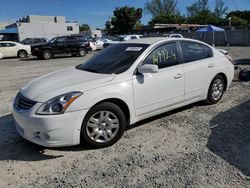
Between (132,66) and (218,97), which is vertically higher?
(132,66)

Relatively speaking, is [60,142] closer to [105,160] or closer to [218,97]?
[105,160]

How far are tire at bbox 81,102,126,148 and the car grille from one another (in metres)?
0.77

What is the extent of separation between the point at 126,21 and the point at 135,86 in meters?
55.4

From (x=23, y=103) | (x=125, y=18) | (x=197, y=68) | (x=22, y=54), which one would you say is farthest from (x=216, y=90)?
(x=125, y=18)

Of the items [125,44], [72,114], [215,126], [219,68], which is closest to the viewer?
[72,114]

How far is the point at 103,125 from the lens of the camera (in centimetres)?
396

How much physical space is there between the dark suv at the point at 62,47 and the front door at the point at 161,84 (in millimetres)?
16328

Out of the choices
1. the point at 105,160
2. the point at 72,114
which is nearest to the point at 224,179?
the point at 105,160

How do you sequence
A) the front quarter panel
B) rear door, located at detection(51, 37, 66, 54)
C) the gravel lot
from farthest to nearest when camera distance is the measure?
rear door, located at detection(51, 37, 66, 54) < the front quarter panel < the gravel lot

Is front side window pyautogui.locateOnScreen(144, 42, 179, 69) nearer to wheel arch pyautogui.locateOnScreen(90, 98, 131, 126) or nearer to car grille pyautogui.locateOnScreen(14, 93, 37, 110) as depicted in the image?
wheel arch pyautogui.locateOnScreen(90, 98, 131, 126)

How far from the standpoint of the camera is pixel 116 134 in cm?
410

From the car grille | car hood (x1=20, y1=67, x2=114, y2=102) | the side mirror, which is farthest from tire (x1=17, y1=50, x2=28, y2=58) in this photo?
the side mirror

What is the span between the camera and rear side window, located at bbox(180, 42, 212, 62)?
5133mm

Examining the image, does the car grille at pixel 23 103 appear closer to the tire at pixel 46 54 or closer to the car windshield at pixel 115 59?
the car windshield at pixel 115 59
